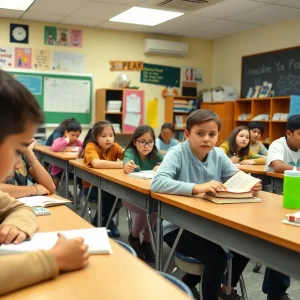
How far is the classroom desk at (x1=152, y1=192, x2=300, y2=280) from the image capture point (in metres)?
1.36

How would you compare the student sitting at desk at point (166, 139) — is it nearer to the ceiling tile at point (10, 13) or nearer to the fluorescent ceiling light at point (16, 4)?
the fluorescent ceiling light at point (16, 4)

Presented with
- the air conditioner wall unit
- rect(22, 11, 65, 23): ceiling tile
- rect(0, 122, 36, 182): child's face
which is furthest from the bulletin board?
rect(0, 122, 36, 182): child's face

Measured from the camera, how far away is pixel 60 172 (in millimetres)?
4691

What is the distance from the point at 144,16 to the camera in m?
6.12

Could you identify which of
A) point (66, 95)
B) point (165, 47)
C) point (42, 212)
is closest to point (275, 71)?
point (165, 47)

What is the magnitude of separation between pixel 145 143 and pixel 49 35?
13.7 feet

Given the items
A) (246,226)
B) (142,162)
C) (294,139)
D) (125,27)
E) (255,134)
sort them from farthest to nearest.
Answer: (125,27) → (255,134) → (142,162) → (294,139) → (246,226)

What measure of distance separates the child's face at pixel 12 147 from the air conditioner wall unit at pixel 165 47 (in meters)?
6.64

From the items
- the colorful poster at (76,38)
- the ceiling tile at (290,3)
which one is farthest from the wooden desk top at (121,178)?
the colorful poster at (76,38)

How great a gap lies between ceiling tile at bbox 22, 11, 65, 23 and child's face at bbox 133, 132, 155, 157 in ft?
12.1

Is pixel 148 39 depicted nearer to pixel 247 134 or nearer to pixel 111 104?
pixel 111 104

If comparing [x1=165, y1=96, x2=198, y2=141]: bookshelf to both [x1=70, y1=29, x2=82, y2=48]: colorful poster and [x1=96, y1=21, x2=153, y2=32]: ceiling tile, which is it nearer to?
[x1=96, y1=21, x2=153, y2=32]: ceiling tile

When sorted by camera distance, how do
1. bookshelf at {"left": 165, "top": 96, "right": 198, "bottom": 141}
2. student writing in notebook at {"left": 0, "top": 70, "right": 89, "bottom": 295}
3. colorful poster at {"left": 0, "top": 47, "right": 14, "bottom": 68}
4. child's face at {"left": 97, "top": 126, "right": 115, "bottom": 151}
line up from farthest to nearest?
bookshelf at {"left": 165, "top": 96, "right": 198, "bottom": 141} → colorful poster at {"left": 0, "top": 47, "right": 14, "bottom": 68} → child's face at {"left": 97, "top": 126, "right": 115, "bottom": 151} → student writing in notebook at {"left": 0, "top": 70, "right": 89, "bottom": 295}

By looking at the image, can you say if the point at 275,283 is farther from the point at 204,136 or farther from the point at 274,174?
the point at 274,174
